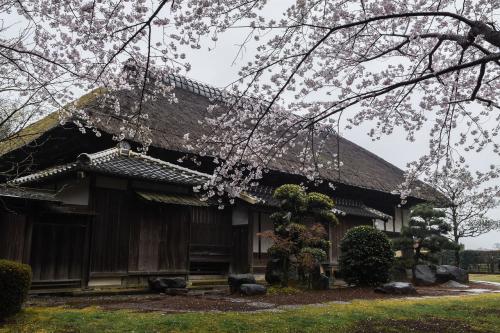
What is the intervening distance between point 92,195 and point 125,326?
511 cm

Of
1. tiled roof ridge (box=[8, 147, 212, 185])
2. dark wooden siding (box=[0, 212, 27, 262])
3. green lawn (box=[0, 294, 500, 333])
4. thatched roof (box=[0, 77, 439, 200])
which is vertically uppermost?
thatched roof (box=[0, 77, 439, 200])

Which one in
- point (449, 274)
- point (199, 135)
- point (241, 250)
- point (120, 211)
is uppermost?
point (199, 135)

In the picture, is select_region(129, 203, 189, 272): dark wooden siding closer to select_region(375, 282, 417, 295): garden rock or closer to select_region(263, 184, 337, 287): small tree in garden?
select_region(263, 184, 337, 287): small tree in garden

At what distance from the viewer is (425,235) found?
1712 cm

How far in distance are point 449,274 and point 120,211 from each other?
1238 centimetres

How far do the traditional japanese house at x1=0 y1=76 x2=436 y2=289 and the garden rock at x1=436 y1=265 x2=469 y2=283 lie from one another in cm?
659

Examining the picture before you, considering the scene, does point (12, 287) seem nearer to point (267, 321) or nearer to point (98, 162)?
point (267, 321)

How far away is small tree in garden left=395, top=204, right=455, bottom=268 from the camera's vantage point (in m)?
16.9

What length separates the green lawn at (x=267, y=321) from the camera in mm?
5792

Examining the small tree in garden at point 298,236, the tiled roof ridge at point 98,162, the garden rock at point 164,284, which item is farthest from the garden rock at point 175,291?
the tiled roof ridge at point 98,162

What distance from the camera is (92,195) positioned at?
33.6 feet

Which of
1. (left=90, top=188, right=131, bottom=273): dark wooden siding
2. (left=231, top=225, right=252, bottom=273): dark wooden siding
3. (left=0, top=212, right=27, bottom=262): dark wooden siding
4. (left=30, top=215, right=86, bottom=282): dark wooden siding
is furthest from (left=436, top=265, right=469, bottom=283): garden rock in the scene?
(left=0, top=212, right=27, bottom=262): dark wooden siding

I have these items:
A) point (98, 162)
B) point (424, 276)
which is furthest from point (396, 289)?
point (98, 162)

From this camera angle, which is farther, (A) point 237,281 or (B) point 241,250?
(B) point 241,250
